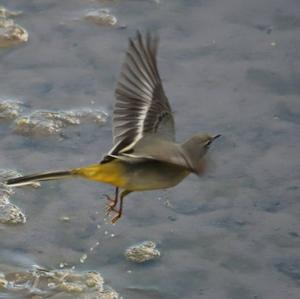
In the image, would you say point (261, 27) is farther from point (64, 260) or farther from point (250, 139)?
point (64, 260)

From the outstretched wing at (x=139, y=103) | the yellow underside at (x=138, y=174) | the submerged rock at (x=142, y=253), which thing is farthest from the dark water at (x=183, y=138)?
the outstretched wing at (x=139, y=103)

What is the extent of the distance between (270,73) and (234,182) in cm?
122

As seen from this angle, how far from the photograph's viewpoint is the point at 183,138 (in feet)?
21.4

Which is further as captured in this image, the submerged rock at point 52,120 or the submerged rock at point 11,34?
the submerged rock at point 11,34

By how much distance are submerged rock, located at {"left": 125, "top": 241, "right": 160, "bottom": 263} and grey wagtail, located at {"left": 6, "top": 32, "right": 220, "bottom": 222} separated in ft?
2.47

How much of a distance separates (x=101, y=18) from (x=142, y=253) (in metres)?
2.54

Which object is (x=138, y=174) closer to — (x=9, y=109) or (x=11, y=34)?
(x=9, y=109)

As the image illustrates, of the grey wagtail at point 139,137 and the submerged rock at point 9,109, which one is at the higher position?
the grey wagtail at point 139,137

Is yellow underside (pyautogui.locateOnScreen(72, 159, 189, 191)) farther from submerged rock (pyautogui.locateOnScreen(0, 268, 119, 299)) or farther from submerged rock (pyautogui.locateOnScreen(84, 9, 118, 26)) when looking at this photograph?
submerged rock (pyautogui.locateOnScreen(84, 9, 118, 26))

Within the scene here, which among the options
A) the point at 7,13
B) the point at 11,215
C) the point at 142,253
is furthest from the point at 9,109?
the point at 142,253

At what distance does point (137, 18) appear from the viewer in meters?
7.75

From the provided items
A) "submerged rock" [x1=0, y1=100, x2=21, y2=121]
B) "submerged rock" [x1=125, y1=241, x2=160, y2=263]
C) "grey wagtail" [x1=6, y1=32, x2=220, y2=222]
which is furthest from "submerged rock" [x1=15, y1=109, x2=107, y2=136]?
"grey wagtail" [x1=6, y1=32, x2=220, y2=222]

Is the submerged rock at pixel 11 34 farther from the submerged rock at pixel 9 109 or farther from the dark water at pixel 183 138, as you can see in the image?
the submerged rock at pixel 9 109

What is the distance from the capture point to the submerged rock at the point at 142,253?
5633mm
